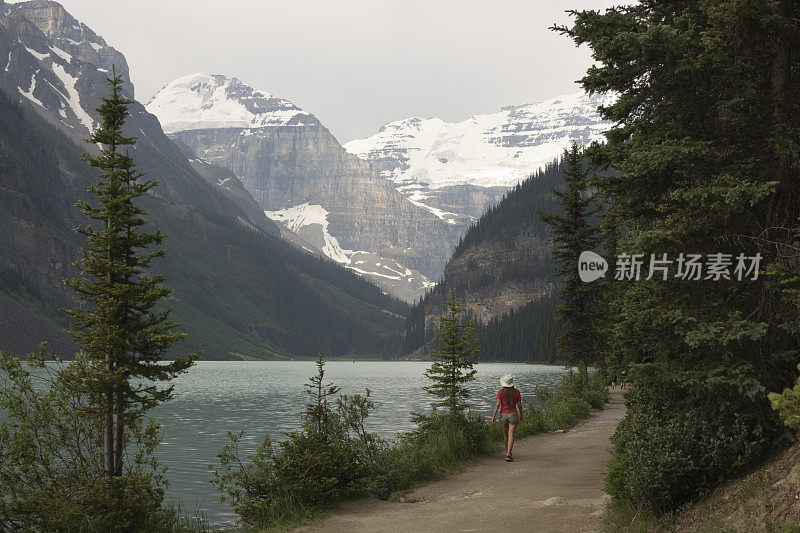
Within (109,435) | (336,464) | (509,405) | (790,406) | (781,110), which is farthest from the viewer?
(509,405)

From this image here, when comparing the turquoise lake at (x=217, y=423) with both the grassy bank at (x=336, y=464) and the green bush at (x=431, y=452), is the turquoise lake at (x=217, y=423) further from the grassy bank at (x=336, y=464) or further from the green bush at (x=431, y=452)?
the green bush at (x=431, y=452)

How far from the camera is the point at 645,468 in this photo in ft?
34.8

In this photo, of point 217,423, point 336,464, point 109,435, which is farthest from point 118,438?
point 217,423

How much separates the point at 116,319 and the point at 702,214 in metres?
12.3

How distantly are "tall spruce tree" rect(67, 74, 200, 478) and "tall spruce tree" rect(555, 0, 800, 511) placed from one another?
32.8ft

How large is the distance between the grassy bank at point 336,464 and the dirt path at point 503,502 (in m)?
0.58

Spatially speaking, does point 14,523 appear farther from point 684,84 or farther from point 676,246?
point 684,84

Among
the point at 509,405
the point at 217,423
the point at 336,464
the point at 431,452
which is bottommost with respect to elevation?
the point at 217,423

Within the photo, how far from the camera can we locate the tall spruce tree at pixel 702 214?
10.7 m

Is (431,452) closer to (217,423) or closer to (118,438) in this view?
(118,438)

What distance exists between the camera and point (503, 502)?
14227 millimetres

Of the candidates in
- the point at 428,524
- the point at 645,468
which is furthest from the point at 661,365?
the point at 428,524

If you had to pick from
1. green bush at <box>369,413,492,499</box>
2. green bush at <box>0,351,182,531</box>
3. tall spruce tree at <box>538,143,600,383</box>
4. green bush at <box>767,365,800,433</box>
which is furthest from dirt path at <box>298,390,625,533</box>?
tall spruce tree at <box>538,143,600,383</box>

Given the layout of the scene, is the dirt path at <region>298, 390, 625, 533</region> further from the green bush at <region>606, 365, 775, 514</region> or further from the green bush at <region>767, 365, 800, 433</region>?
the green bush at <region>767, 365, 800, 433</region>
